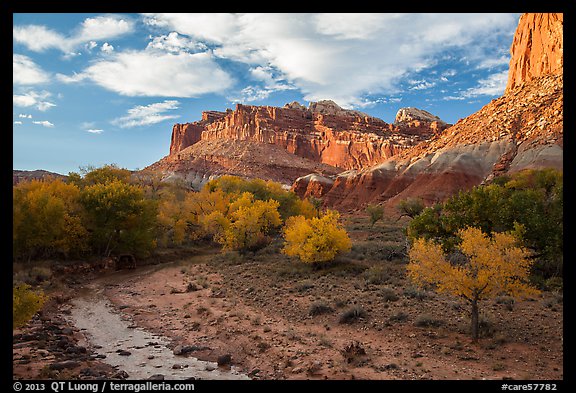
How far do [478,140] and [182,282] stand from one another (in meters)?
55.7

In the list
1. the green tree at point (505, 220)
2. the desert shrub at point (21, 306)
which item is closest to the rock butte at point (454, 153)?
the green tree at point (505, 220)

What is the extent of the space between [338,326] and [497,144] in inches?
2145

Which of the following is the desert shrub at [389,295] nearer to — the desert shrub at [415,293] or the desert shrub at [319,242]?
the desert shrub at [415,293]

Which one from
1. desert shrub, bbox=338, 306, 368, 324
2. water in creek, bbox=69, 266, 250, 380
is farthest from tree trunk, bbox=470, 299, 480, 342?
water in creek, bbox=69, 266, 250, 380

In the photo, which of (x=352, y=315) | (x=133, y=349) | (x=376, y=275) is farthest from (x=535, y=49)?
(x=133, y=349)

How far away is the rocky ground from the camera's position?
11.0m

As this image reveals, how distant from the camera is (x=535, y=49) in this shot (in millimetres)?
63438

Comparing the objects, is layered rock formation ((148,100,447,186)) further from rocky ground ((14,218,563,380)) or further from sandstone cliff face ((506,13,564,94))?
rocky ground ((14,218,563,380))

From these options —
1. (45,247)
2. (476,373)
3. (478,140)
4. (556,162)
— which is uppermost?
(478,140)

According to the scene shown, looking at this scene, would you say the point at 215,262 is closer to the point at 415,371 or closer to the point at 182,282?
the point at 182,282

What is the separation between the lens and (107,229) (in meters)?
30.5

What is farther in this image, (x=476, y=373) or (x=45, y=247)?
(x=45, y=247)

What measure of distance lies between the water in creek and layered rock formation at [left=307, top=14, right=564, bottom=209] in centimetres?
4859
